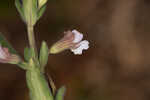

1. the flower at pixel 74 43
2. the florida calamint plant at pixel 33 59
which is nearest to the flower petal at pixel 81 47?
the flower at pixel 74 43

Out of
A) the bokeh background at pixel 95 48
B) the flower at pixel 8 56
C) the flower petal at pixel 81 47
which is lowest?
the bokeh background at pixel 95 48

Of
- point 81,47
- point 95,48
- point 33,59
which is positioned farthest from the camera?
point 95,48

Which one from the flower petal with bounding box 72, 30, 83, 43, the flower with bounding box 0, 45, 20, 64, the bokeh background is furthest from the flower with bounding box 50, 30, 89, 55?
the bokeh background

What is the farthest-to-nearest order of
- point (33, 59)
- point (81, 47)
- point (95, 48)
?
point (95, 48) < point (81, 47) < point (33, 59)

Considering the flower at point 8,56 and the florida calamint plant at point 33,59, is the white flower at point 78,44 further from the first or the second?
the flower at point 8,56

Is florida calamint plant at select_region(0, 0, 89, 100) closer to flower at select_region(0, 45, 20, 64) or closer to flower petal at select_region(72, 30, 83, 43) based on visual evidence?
flower at select_region(0, 45, 20, 64)

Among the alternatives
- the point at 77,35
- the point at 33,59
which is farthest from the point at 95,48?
the point at 33,59

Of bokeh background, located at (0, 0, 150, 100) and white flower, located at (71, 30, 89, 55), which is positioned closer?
white flower, located at (71, 30, 89, 55)

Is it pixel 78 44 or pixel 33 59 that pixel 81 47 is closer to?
pixel 78 44
